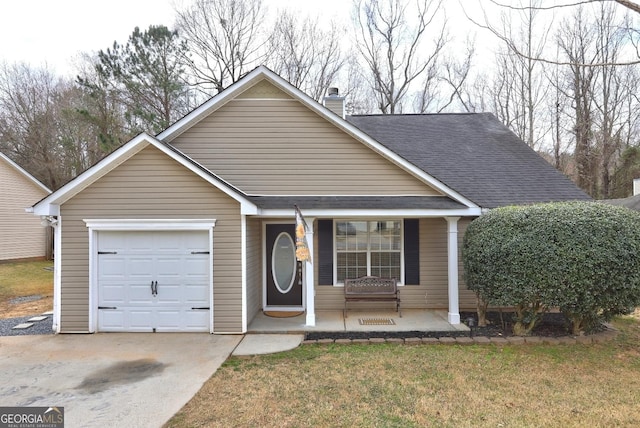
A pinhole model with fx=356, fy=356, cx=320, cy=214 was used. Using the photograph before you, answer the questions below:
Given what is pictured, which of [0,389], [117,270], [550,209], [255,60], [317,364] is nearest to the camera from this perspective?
[0,389]

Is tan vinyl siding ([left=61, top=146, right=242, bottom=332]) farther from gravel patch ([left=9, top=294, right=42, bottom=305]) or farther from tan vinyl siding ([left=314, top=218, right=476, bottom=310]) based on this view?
gravel patch ([left=9, top=294, right=42, bottom=305])

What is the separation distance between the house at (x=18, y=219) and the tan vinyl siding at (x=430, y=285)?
50.5 ft

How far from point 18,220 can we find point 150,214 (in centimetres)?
1453

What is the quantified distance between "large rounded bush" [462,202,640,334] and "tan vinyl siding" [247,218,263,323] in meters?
4.51

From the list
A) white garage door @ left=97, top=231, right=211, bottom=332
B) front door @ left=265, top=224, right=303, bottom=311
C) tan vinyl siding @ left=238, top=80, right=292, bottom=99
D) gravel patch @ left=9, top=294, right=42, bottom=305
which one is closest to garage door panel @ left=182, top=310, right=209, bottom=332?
white garage door @ left=97, top=231, right=211, bottom=332

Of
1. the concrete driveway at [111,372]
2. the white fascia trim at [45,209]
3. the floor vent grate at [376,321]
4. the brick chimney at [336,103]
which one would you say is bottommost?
the concrete driveway at [111,372]

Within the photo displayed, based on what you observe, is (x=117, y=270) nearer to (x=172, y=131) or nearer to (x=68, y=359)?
(x=68, y=359)

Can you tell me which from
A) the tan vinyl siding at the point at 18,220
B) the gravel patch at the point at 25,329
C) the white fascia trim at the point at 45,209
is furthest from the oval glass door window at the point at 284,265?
the tan vinyl siding at the point at 18,220

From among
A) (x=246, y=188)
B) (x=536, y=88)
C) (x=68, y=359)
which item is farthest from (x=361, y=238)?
(x=536, y=88)

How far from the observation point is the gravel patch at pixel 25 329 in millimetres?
7075

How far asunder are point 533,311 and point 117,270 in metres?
7.85

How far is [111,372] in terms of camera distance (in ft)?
16.8

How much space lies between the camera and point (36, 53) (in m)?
23.0

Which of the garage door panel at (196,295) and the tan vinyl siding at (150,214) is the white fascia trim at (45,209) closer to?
the tan vinyl siding at (150,214)
